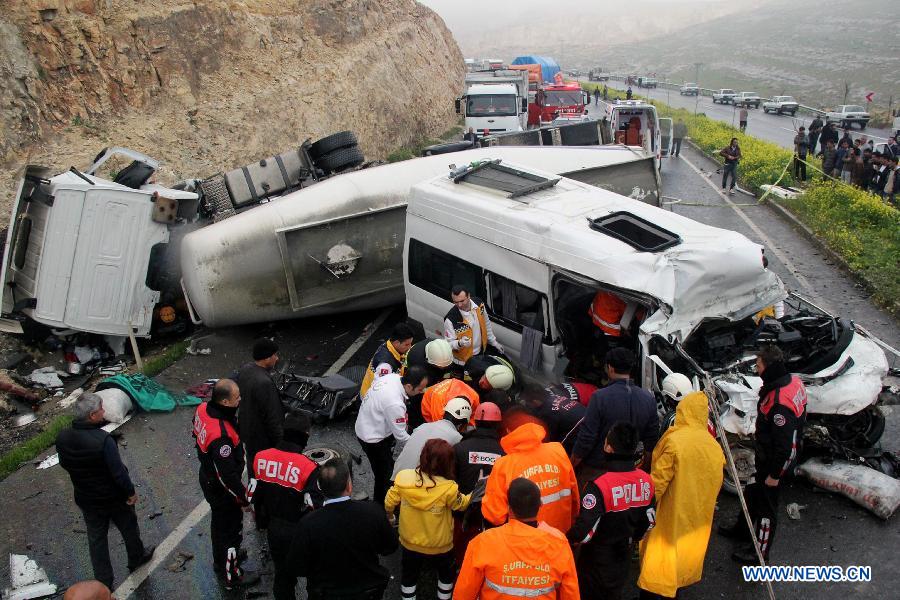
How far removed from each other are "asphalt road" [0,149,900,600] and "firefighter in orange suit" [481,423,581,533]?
1275 millimetres

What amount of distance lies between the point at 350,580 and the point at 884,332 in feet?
27.0

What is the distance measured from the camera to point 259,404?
541 cm

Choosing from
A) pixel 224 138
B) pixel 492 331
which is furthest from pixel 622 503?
pixel 224 138

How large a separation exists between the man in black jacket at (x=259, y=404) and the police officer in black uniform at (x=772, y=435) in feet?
11.8

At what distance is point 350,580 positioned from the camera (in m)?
3.86

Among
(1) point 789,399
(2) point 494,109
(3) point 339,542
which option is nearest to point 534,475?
(3) point 339,542

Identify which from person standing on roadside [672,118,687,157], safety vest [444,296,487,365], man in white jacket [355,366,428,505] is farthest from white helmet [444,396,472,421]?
person standing on roadside [672,118,687,157]

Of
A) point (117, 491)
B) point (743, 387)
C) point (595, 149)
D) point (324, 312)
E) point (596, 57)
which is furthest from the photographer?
point (596, 57)

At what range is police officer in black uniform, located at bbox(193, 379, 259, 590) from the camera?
4719 mm

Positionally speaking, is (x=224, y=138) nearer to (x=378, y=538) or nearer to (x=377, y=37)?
(x=377, y=37)

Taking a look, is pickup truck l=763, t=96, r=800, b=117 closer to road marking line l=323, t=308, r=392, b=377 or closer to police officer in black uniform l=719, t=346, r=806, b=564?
road marking line l=323, t=308, r=392, b=377

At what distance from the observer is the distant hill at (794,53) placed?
58812mm

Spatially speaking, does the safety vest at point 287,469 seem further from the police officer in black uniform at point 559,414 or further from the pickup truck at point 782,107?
the pickup truck at point 782,107

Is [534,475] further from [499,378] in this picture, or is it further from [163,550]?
[163,550]
